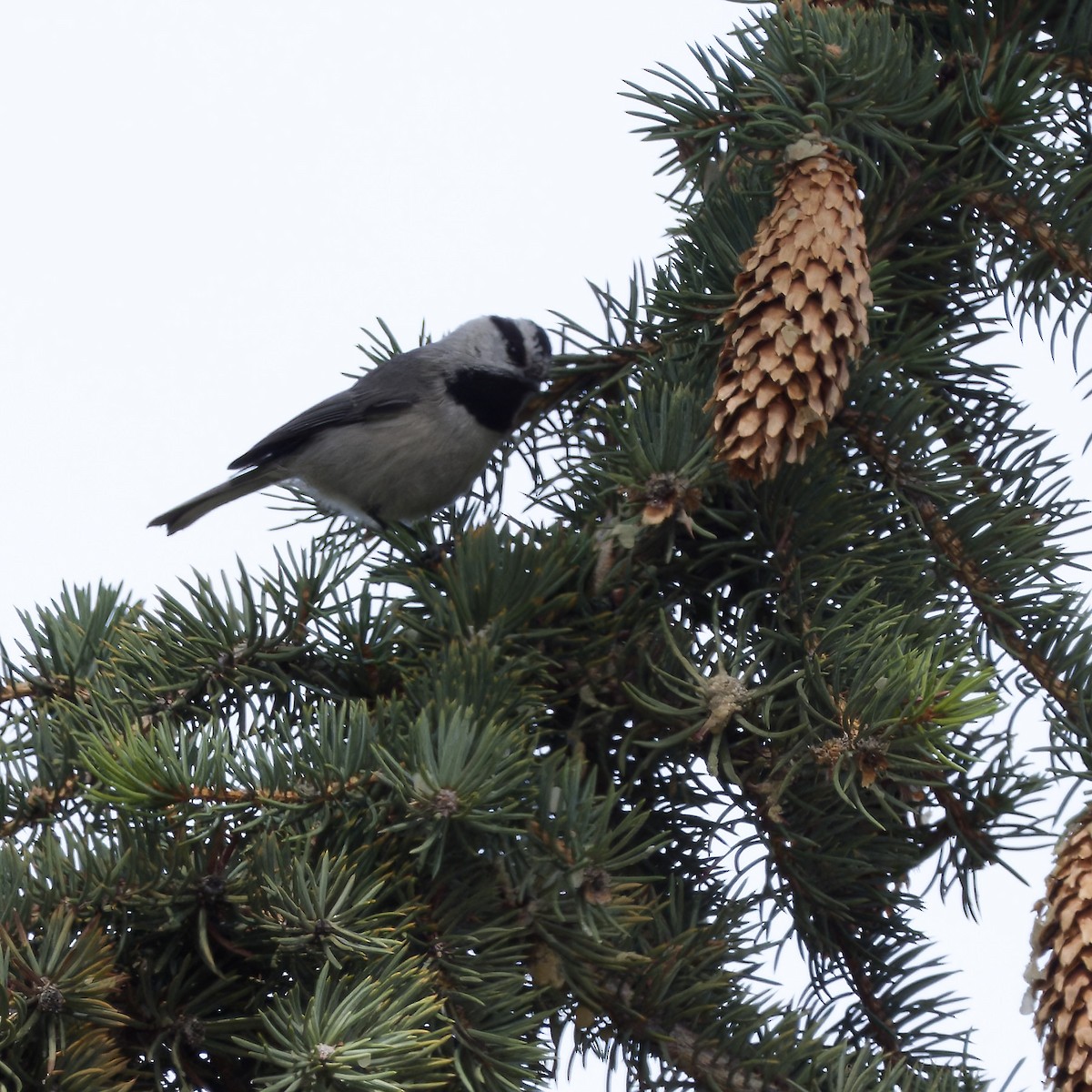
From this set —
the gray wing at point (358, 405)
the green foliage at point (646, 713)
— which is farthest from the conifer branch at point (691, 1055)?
the gray wing at point (358, 405)

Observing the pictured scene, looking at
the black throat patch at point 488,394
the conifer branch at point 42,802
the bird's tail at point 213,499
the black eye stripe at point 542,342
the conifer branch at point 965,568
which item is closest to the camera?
the conifer branch at point 42,802

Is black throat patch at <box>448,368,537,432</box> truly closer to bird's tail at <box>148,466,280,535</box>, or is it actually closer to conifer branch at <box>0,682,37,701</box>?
bird's tail at <box>148,466,280,535</box>

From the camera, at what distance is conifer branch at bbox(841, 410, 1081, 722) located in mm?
1546

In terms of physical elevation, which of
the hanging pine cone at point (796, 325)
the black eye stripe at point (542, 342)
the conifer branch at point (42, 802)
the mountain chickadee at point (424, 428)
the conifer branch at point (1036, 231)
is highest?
the mountain chickadee at point (424, 428)

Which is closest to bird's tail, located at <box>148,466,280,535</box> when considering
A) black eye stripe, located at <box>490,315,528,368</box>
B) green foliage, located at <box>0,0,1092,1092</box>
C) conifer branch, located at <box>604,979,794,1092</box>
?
black eye stripe, located at <box>490,315,528,368</box>

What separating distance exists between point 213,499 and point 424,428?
80 centimetres

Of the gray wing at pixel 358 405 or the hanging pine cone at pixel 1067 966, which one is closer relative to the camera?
the hanging pine cone at pixel 1067 966

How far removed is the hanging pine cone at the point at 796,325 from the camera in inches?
55.9

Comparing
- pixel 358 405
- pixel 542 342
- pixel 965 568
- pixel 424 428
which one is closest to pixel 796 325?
pixel 965 568

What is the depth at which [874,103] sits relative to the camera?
156cm

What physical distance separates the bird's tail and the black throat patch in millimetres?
675

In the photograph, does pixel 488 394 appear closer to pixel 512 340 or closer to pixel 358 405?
pixel 512 340

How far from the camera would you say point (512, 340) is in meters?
2.95

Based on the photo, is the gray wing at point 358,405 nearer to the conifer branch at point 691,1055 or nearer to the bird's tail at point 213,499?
the bird's tail at point 213,499
